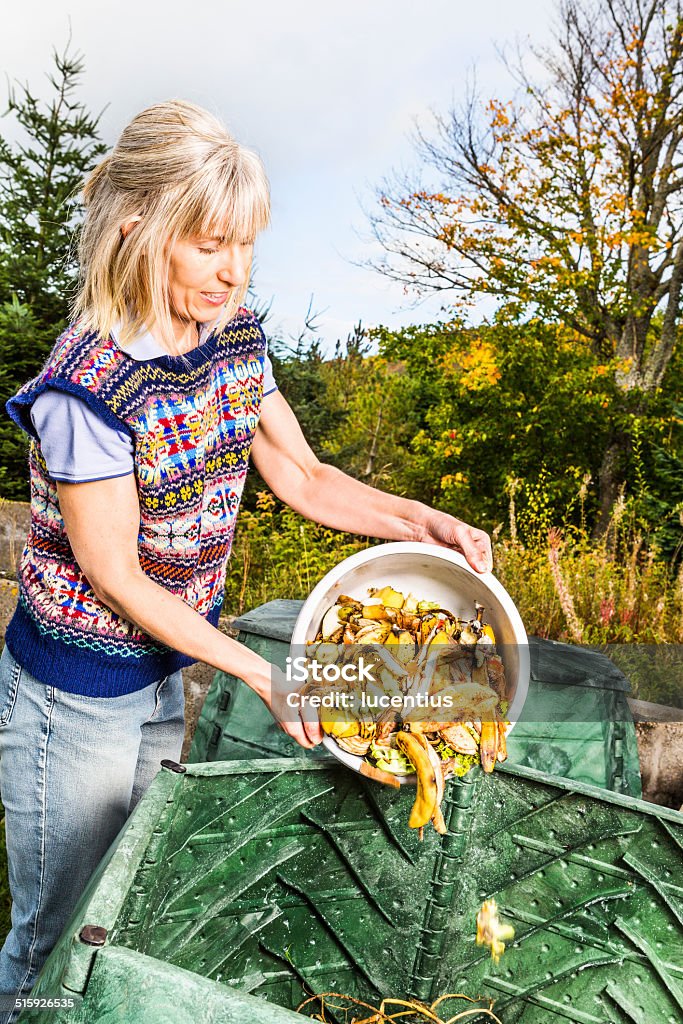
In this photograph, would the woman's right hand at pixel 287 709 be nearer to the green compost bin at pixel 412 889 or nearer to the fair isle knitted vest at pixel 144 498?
the green compost bin at pixel 412 889

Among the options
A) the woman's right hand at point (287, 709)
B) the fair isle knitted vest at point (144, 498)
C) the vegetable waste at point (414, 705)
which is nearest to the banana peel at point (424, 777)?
the vegetable waste at point (414, 705)

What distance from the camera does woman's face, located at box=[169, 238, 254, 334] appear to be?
1283 millimetres

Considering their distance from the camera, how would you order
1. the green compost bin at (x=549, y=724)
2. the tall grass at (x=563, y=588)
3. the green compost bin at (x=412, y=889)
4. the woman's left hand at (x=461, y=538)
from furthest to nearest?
the tall grass at (x=563, y=588), the green compost bin at (x=549, y=724), the woman's left hand at (x=461, y=538), the green compost bin at (x=412, y=889)

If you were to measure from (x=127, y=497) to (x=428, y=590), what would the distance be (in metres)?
0.61

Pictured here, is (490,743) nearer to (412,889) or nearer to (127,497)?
(412,889)

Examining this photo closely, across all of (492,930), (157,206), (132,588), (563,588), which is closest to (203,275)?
(157,206)

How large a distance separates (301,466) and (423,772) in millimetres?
736

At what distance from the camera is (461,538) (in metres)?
1.56

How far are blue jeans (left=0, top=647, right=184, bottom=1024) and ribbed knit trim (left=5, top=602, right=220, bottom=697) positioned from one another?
2 centimetres

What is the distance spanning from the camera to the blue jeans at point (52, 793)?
56.1 inches

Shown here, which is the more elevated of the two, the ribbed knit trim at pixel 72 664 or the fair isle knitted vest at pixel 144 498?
the fair isle knitted vest at pixel 144 498

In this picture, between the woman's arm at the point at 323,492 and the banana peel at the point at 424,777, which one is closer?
the banana peel at the point at 424,777

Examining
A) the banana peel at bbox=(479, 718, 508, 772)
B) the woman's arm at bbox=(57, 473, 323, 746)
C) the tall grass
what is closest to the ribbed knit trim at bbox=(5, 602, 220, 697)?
the woman's arm at bbox=(57, 473, 323, 746)

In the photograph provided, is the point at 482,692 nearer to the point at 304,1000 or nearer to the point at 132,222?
the point at 304,1000
